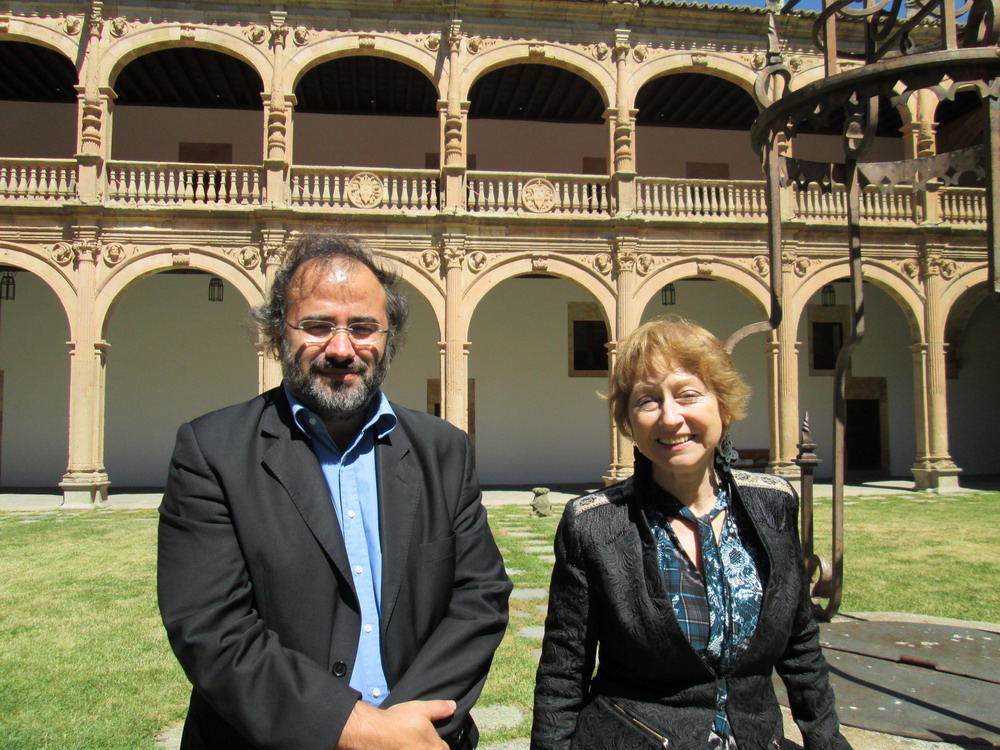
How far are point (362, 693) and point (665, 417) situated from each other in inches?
40.5

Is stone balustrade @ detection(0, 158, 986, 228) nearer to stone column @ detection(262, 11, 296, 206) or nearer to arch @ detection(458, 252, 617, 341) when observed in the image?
stone column @ detection(262, 11, 296, 206)

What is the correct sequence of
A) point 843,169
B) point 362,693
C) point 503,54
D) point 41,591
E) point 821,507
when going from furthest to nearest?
point 503,54 → point 821,507 → point 41,591 → point 843,169 → point 362,693

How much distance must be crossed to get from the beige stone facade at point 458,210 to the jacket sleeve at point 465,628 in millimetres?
11009

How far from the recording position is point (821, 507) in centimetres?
1184

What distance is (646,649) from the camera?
5.90ft

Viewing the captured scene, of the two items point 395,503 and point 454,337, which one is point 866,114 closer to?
point 395,503

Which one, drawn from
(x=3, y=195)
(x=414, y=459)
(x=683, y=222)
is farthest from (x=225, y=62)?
(x=414, y=459)

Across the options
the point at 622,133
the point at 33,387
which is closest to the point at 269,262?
the point at 622,133

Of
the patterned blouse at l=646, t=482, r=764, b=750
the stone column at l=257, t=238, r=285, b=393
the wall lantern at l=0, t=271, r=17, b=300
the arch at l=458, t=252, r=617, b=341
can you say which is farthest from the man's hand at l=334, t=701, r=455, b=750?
the wall lantern at l=0, t=271, r=17, b=300

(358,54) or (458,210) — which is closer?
(458,210)

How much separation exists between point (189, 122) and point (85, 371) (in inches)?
267

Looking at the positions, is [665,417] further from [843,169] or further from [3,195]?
[3,195]

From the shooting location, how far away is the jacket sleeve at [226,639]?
159 cm

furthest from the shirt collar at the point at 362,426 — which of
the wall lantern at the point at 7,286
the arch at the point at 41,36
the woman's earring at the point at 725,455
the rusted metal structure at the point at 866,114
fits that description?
the wall lantern at the point at 7,286
